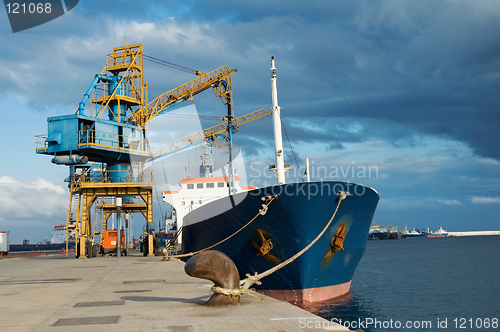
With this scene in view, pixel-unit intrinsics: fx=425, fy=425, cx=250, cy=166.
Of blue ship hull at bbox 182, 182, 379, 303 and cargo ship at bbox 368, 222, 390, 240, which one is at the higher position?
blue ship hull at bbox 182, 182, 379, 303

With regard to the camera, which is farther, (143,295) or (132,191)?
(132,191)

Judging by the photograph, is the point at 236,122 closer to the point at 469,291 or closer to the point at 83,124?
the point at 83,124

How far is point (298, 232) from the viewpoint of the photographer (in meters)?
13.0

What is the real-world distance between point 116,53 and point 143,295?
29389 mm

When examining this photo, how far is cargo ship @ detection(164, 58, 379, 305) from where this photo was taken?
42.8 ft

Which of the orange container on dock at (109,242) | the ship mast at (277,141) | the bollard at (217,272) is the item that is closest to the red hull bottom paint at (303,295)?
the ship mast at (277,141)

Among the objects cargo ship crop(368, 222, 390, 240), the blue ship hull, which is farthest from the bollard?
cargo ship crop(368, 222, 390, 240)

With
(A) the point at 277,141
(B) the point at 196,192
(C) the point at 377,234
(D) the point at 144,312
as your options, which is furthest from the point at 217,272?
(C) the point at 377,234

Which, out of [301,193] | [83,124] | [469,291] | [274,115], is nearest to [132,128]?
Result: [83,124]

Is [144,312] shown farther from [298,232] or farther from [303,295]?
[303,295]

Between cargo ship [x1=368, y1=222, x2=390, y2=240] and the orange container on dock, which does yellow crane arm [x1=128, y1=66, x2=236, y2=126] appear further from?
cargo ship [x1=368, y1=222, x2=390, y2=240]

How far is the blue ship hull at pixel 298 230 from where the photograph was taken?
13031 millimetres

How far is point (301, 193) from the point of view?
1300cm

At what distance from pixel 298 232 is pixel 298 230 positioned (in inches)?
2.5
